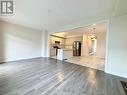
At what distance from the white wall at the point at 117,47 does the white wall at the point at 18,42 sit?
6163mm

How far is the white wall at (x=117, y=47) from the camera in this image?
3547 millimetres

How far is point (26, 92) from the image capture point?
2.24 meters

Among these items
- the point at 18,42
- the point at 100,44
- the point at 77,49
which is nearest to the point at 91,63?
the point at 77,49

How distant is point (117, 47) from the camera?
12.2 feet

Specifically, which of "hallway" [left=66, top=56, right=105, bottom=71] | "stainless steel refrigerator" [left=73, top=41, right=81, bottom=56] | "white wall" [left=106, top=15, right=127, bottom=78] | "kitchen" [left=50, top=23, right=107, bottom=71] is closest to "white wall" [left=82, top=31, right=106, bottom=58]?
"kitchen" [left=50, top=23, right=107, bottom=71]

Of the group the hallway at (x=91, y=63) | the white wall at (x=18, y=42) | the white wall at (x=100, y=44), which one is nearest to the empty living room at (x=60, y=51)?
the white wall at (x=18, y=42)

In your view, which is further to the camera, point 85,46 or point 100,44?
point 85,46

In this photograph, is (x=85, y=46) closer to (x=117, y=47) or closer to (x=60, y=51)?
(x=60, y=51)

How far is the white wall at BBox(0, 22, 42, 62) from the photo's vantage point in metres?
5.72

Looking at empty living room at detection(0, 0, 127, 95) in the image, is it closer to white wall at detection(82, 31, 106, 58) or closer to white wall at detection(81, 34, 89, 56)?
white wall at detection(81, 34, 89, 56)

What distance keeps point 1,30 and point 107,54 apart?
6626 mm

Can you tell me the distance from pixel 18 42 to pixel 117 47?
656cm

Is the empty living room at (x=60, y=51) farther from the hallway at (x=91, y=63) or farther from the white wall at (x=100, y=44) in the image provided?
the white wall at (x=100, y=44)

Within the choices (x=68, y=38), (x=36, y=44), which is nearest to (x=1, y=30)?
(x=36, y=44)
